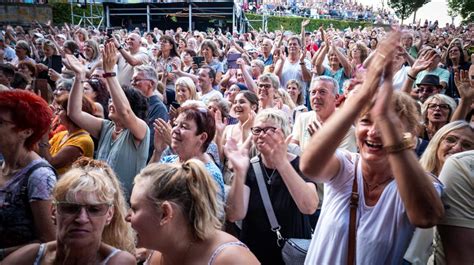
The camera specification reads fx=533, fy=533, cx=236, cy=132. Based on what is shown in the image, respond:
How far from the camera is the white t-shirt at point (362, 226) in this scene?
2152mm

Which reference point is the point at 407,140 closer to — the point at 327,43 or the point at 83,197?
the point at 83,197

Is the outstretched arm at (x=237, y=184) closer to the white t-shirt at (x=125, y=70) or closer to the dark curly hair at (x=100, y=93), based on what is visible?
the dark curly hair at (x=100, y=93)

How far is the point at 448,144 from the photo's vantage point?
2.85 meters

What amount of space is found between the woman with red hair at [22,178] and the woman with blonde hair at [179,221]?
2.41 feet

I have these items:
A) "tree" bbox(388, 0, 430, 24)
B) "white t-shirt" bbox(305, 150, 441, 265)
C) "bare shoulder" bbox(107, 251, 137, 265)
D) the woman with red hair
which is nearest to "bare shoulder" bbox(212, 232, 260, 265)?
"white t-shirt" bbox(305, 150, 441, 265)

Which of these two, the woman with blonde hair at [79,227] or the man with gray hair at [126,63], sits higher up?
the man with gray hair at [126,63]

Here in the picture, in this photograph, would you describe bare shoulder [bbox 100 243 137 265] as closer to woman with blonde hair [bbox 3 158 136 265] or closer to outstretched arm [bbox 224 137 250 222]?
woman with blonde hair [bbox 3 158 136 265]

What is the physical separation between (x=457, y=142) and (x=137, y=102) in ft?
8.58

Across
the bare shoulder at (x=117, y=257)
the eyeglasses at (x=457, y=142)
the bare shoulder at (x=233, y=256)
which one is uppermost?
the eyeglasses at (x=457, y=142)

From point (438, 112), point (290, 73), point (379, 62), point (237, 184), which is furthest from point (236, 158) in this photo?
point (290, 73)

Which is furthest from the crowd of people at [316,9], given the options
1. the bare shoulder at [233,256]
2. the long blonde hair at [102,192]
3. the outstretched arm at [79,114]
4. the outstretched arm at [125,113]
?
the bare shoulder at [233,256]

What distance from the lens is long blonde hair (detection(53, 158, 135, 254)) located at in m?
2.44

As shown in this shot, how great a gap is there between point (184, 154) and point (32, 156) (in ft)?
3.34

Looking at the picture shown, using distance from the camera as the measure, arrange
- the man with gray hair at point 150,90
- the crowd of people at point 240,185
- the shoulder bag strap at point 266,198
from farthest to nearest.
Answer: the man with gray hair at point 150,90, the shoulder bag strap at point 266,198, the crowd of people at point 240,185
